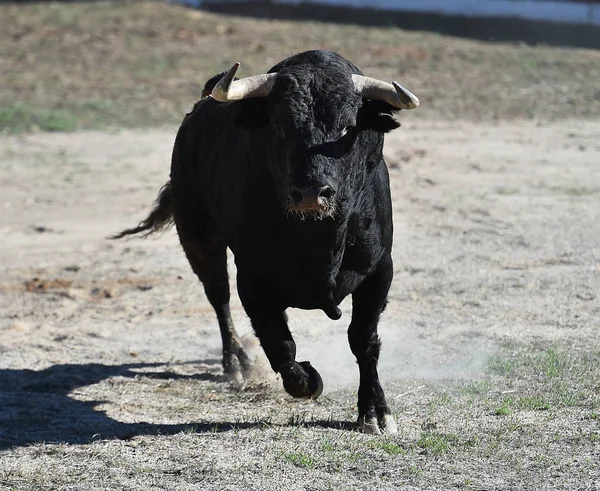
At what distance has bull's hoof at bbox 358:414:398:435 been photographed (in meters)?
6.43

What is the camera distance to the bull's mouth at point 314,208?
18.2 feet

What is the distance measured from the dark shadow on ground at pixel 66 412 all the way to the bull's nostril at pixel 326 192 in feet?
5.15

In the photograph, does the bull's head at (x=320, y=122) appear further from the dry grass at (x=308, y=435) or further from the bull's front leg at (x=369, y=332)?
the dry grass at (x=308, y=435)

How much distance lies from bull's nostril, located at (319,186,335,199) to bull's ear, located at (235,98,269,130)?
2.75 ft

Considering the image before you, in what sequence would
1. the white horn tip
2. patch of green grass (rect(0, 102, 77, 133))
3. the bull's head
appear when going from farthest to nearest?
1. patch of green grass (rect(0, 102, 77, 133))
2. the white horn tip
3. the bull's head

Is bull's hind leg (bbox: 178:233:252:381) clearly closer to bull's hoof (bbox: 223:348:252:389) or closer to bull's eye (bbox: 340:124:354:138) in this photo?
bull's hoof (bbox: 223:348:252:389)

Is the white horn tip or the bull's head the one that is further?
the white horn tip

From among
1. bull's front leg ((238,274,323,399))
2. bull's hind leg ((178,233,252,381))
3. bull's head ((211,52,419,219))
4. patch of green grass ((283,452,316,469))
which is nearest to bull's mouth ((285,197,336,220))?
bull's head ((211,52,419,219))

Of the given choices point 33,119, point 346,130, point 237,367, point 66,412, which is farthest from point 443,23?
point 346,130

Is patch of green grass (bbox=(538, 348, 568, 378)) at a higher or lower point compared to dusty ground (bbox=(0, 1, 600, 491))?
higher

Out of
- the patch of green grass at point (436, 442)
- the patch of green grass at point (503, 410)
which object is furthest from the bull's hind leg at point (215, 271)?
the patch of green grass at point (436, 442)

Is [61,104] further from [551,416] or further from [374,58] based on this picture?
[551,416]

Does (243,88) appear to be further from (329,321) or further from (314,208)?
(329,321)

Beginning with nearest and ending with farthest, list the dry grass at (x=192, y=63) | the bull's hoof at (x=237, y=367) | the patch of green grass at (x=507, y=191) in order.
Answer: the bull's hoof at (x=237, y=367) → the patch of green grass at (x=507, y=191) → the dry grass at (x=192, y=63)
